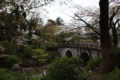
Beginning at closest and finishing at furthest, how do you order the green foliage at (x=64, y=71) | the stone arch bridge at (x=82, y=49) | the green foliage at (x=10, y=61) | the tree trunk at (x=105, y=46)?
the green foliage at (x=64, y=71), the tree trunk at (x=105, y=46), the stone arch bridge at (x=82, y=49), the green foliage at (x=10, y=61)

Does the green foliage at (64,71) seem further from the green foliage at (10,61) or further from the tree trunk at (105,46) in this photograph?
the green foliage at (10,61)

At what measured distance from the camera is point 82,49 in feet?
66.7

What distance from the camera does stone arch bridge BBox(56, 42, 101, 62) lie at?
50.6ft

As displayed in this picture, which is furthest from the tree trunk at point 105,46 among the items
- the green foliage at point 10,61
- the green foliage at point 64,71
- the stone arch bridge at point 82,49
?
the green foliage at point 10,61

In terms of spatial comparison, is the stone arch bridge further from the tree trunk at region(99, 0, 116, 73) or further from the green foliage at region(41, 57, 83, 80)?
the green foliage at region(41, 57, 83, 80)

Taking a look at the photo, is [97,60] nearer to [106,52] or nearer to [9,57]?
[106,52]

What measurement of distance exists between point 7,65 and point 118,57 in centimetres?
1581

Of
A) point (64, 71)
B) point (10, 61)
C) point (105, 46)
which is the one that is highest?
point (105, 46)

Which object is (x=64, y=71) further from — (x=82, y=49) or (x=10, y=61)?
(x=82, y=49)

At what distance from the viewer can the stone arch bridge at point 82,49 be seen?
50.6 feet

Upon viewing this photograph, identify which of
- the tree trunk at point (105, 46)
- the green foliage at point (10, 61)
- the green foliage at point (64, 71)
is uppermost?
the tree trunk at point (105, 46)

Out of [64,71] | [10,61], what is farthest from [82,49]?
[64,71]

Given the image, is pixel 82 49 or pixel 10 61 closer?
pixel 10 61

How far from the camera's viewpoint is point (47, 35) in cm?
2367
